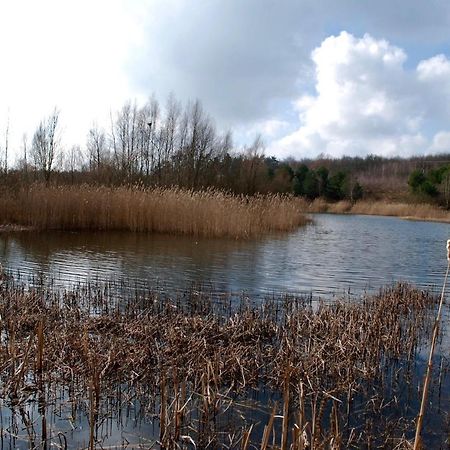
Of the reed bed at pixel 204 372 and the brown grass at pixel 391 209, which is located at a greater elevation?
the brown grass at pixel 391 209

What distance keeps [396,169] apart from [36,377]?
255 feet

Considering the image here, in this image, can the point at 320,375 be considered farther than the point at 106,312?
No

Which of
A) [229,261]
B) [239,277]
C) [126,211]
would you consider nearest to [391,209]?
[126,211]

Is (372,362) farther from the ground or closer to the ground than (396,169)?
closer to the ground

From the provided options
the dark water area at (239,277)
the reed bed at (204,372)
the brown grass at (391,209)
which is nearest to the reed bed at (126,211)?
the dark water area at (239,277)

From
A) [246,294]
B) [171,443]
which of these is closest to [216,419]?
[171,443]

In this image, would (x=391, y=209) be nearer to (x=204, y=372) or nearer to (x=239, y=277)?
(x=239, y=277)

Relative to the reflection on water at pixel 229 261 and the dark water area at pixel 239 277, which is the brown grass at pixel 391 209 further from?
the reflection on water at pixel 229 261

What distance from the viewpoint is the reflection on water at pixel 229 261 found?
851 centimetres

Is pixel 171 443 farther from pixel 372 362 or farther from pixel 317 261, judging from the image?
pixel 317 261

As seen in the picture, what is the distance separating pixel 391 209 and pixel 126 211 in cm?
2694

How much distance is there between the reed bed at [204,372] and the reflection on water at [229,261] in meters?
2.44

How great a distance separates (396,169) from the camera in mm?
74875

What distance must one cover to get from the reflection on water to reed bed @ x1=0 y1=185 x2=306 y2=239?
2.42 feet
